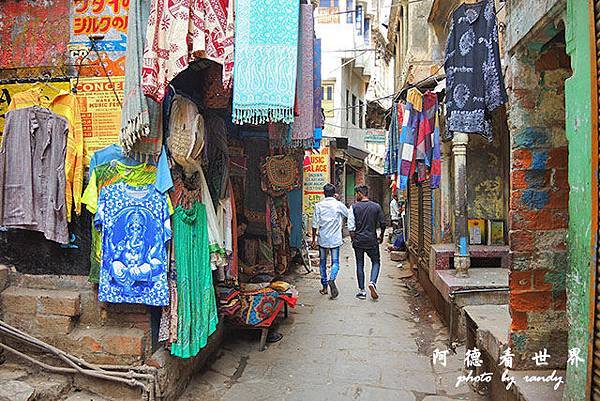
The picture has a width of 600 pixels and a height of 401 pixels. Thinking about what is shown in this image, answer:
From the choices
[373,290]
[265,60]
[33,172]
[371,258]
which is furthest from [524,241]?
[373,290]

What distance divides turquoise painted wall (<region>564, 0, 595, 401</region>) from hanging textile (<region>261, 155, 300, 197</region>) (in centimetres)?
607

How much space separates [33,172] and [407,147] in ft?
19.1

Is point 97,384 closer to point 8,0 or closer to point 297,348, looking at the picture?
point 297,348

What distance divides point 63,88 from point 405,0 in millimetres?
12746

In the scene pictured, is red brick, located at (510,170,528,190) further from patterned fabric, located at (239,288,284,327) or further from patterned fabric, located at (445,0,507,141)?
patterned fabric, located at (239,288,284,327)

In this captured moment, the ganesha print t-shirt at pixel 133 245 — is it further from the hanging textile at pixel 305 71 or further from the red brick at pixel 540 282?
the red brick at pixel 540 282

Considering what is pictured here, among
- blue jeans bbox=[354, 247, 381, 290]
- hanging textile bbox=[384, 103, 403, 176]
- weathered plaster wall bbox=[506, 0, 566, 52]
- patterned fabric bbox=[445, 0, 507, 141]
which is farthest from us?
hanging textile bbox=[384, 103, 403, 176]

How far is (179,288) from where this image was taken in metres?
4.37

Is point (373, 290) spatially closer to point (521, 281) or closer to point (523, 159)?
point (521, 281)

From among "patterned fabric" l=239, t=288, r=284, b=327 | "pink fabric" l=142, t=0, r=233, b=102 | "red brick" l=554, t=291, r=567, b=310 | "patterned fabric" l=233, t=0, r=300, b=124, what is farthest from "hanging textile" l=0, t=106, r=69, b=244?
"red brick" l=554, t=291, r=567, b=310

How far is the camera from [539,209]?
3707mm

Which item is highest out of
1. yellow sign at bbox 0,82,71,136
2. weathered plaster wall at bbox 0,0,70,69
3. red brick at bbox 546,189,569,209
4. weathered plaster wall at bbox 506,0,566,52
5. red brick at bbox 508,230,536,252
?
weathered plaster wall at bbox 0,0,70,69

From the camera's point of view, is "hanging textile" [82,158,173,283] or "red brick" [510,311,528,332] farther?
"hanging textile" [82,158,173,283]

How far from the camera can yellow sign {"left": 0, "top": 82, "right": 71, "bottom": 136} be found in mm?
4688
